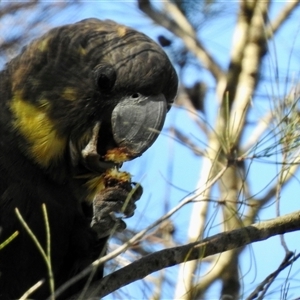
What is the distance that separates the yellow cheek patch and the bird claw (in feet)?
0.75

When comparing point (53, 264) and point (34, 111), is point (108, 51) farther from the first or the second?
point (53, 264)

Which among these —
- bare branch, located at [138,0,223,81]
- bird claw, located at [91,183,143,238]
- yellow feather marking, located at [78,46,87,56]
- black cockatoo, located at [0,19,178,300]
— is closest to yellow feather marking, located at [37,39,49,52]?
black cockatoo, located at [0,19,178,300]

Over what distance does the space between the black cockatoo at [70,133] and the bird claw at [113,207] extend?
20 millimetres

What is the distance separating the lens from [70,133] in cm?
252

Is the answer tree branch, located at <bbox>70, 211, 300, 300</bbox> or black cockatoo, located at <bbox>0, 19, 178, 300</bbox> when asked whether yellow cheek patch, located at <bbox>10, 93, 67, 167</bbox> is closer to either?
black cockatoo, located at <bbox>0, 19, 178, 300</bbox>

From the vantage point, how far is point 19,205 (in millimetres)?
2393

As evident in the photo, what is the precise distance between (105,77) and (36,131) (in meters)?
0.27

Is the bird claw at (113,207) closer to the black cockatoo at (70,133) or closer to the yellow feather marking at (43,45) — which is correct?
the black cockatoo at (70,133)

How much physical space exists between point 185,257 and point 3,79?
3.15 feet

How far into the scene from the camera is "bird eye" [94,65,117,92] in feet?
8.08

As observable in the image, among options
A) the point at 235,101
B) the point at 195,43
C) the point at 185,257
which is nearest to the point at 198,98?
the point at 195,43

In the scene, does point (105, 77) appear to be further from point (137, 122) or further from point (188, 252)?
point (188, 252)

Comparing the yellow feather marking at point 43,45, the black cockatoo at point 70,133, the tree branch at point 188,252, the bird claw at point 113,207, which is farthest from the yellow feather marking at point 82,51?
the tree branch at point 188,252

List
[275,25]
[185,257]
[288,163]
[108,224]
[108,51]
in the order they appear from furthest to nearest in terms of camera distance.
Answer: [275,25] < [108,51] < [108,224] < [288,163] < [185,257]
